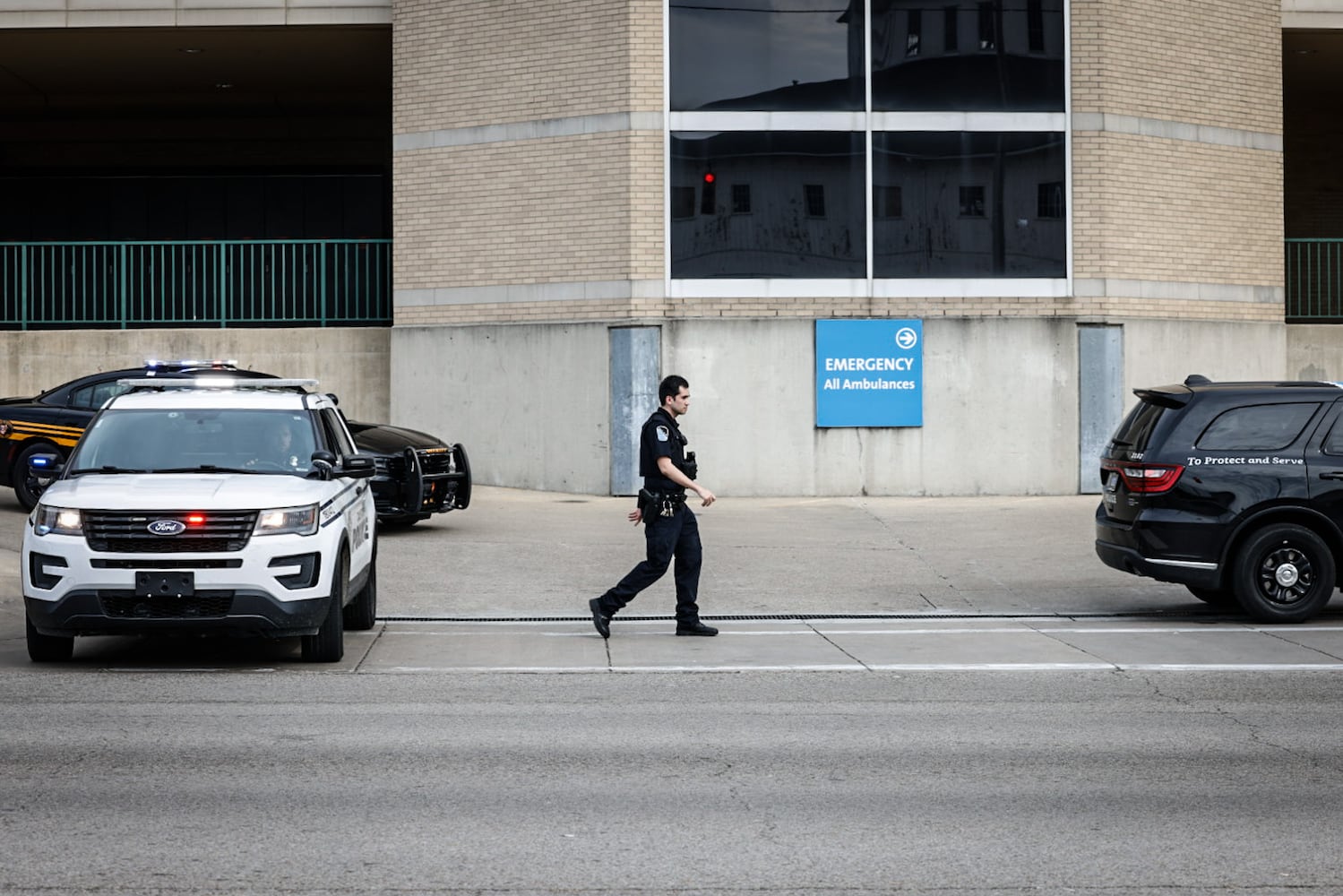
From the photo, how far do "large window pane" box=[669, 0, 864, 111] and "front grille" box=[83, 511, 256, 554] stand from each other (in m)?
13.0

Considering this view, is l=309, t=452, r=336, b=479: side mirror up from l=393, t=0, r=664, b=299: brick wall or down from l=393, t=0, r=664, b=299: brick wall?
down

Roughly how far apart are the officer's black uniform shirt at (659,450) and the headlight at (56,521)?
374 centimetres

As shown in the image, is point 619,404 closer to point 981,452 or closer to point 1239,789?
point 981,452

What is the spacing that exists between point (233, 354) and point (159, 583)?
1498 centimetres

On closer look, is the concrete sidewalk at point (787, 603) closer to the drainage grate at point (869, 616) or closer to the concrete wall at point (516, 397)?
the drainage grate at point (869, 616)

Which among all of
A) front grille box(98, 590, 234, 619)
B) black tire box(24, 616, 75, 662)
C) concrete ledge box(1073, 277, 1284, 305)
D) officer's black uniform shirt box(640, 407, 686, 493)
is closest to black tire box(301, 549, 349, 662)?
front grille box(98, 590, 234, 619)

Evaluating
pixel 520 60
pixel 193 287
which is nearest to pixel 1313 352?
pixel 520 60

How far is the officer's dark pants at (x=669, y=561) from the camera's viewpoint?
38.0 feet

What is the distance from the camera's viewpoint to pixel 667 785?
710 centimetres

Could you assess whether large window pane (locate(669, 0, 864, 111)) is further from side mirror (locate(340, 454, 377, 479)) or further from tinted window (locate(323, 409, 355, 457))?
side mirror (locate(340, 454, 377, 479))

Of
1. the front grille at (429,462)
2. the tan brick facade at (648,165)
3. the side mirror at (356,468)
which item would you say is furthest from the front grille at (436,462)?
the side mirror at (356,468)

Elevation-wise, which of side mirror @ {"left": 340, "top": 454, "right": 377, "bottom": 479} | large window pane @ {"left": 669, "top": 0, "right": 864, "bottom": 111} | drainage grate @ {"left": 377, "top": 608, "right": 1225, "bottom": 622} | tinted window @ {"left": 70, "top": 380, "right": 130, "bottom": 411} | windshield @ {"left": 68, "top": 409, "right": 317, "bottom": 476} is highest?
large window pane @ {"left": 669, "top": 0, "right": 864, "bottom": 111}

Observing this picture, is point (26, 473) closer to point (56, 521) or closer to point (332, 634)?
point (56, 521)

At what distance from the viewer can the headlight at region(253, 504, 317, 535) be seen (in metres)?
9.89
